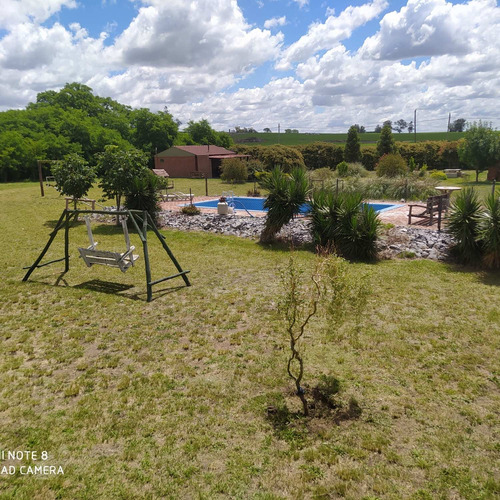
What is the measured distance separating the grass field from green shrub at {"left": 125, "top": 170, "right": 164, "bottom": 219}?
6793 millimetres

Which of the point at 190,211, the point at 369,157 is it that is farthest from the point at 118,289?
the point at 369,157

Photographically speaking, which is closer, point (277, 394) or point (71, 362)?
point (277, 394)

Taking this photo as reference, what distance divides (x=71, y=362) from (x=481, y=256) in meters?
8.67

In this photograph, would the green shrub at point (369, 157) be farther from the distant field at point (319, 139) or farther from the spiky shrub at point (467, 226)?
the distant field at point (319, 139)

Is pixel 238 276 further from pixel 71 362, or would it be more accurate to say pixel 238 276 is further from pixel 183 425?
pixel 183 425

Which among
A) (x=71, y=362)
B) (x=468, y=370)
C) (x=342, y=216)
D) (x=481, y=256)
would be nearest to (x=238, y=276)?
(x=342, y=216)

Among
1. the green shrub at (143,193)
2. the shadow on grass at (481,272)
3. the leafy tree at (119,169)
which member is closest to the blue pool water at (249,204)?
the green shrub at (143,193)

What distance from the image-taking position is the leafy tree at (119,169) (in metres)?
13.7

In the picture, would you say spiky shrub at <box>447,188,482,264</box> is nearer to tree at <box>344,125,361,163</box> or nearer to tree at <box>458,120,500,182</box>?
tree at <box>458,120,500,182</box>

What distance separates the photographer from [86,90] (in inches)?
2559

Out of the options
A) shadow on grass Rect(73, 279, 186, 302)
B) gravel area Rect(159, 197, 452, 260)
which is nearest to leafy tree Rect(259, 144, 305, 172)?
gravel area Rect(159, 197, 452, 260)

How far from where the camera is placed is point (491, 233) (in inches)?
347

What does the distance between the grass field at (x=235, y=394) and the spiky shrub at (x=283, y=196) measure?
13.5 feet

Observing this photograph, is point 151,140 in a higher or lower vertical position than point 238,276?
higher
